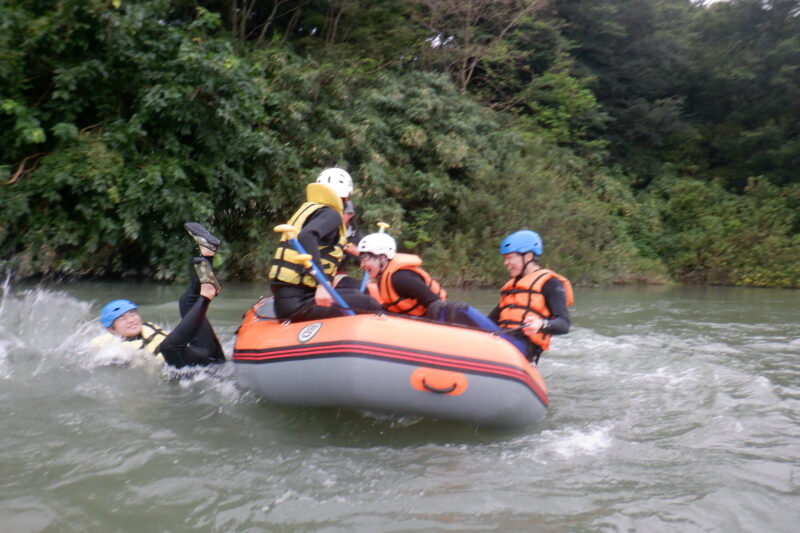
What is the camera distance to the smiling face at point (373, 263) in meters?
4.25

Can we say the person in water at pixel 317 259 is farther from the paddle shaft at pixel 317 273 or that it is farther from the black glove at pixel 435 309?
the black glove at pixel 435 309

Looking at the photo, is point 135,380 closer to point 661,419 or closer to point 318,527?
point 318,527

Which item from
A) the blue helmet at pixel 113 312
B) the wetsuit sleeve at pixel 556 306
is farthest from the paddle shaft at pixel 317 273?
the blue helmet at pixel 113 312

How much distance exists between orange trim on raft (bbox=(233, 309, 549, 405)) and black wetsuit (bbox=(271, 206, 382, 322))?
0.20m

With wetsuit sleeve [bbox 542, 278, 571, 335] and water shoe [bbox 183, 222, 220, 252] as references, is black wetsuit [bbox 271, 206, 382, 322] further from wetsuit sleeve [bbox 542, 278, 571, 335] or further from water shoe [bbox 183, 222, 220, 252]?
wetsuit sleeve [bbox 542, 278, 571, 335]

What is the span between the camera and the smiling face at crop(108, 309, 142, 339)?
→ 188 inches

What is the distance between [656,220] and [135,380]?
1343cm

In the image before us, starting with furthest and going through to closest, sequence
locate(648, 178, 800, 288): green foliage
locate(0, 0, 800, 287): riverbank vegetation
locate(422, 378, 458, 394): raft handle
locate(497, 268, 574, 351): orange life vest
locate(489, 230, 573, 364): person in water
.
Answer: locate(648, 178, 800, 288): green foliage
locate(0, 0, 800, 287): riverbank vegetation
locate(497, 268, 574, 351): orange life vest
locate(489, 230, 573, 364): person in water
locate(422, 378, 458, 394): raft handle

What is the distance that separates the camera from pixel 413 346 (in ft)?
11.4

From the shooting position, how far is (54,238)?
28.0 ft

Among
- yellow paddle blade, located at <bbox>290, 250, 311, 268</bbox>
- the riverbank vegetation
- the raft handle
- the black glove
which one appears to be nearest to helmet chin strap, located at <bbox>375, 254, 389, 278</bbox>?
the black glove

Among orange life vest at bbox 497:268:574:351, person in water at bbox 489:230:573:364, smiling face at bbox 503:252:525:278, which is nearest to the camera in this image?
person in water at bbox 489:230:573:364

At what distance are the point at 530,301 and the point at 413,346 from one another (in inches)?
37.8

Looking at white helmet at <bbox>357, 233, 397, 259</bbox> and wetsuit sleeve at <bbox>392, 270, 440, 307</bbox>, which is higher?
white helmet at <bbox>357, 233, 397, 259</bbox>
